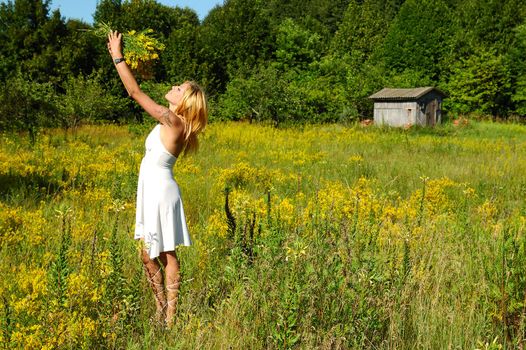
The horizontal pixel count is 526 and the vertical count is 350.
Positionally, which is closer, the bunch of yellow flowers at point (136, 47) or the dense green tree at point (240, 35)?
the bunch of yellow flowers at point (136, 47)

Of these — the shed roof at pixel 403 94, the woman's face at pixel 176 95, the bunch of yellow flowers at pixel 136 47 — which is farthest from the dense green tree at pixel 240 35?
the woman's face at pixel 176 95

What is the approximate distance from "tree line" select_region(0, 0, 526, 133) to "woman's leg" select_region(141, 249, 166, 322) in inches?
Result: 762

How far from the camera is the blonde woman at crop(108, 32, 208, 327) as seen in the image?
11.3 feet

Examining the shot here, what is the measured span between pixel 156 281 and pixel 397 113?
1156 inches

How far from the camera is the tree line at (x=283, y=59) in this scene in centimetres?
2742

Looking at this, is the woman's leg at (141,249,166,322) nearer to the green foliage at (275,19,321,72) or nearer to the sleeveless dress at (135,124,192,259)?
the sleeveless dress at (135,124,192,259)

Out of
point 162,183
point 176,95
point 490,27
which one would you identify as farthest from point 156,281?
point 490,27

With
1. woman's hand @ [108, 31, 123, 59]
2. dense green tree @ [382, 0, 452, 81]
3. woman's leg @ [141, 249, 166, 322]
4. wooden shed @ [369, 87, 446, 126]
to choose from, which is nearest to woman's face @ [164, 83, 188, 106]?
woman's hand @ [108, 31, 123, 59]

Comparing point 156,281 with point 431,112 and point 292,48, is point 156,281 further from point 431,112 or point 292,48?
point 292,48

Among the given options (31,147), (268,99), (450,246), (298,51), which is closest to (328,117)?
(268,99)

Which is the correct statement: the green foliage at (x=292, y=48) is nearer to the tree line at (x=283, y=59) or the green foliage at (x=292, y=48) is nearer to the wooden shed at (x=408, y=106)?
the tree line at (x=283, y=59)

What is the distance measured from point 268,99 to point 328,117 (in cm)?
550

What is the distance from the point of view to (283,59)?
134 ft

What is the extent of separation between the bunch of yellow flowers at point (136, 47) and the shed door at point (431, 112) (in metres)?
29.4
